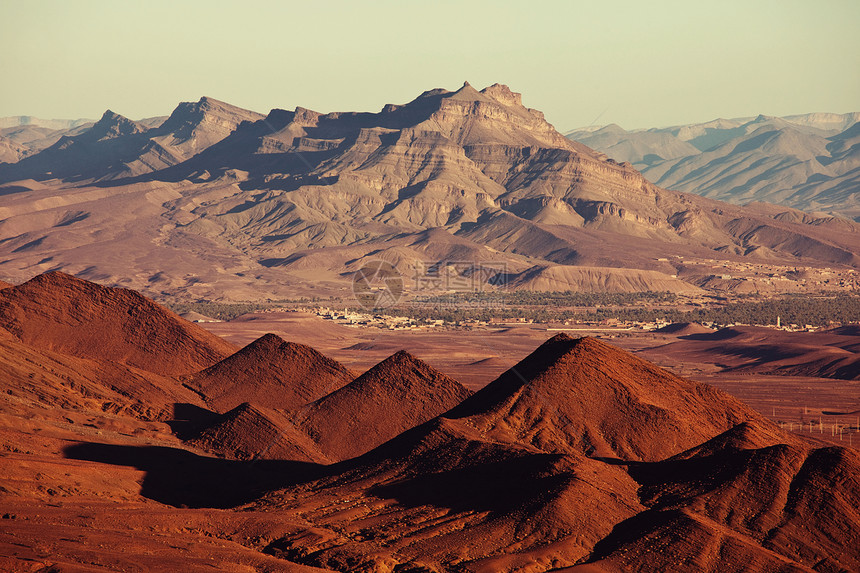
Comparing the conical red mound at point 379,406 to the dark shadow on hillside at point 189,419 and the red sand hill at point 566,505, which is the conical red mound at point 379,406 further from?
the red sand hill at point 566,505

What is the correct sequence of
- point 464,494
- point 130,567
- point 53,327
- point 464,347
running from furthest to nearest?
point 464,347 → point 53,327 → point 464,494 → point 130,567

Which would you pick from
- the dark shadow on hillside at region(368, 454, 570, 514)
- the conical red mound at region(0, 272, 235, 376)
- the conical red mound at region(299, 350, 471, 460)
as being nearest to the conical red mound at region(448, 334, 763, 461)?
the dark shadow on hillside at region(368, 454, 570, 514)

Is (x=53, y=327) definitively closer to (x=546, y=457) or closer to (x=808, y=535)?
(x=546, y=457)

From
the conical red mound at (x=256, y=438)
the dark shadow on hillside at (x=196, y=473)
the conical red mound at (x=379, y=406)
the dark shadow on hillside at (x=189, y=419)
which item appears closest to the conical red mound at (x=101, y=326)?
the dark shadow on hillside at (x=189, y=419)

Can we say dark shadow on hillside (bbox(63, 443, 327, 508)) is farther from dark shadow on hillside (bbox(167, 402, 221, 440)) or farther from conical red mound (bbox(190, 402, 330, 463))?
dark shadow on hillside (bbox(167, 402, 221, 440))

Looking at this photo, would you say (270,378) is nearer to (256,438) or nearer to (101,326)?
(256,438)

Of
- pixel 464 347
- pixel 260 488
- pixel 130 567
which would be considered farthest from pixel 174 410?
pixel 464 347
